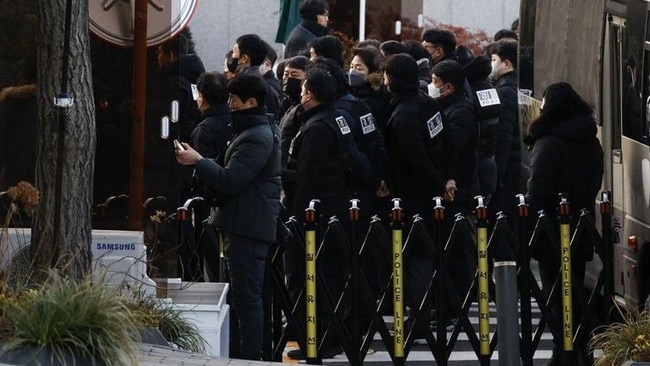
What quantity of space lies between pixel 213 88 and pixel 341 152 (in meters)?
1.69

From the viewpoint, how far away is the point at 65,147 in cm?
1026

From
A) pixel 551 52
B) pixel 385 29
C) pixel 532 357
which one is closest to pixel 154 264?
pixel 532 357

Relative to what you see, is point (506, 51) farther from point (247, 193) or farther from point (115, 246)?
point (115, 246)

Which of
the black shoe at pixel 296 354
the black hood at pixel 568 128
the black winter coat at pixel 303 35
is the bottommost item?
the black shoe at pixel 296 354

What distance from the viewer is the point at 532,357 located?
13.5m

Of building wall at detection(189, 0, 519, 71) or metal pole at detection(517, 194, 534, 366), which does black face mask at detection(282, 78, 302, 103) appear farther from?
building wall at detection(189, 0, 519, 71)

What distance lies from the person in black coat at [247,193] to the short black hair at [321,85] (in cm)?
129

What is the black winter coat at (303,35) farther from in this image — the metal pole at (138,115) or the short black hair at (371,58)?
the metal pole at (138,115)

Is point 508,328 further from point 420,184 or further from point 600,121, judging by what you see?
point 600,121

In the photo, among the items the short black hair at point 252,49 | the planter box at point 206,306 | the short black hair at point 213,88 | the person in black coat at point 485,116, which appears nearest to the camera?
the planter box at point 206,306

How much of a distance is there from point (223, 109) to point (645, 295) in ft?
12.7

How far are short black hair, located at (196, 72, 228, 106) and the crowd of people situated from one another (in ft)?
0.05

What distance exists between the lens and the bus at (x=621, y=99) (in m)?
14.2

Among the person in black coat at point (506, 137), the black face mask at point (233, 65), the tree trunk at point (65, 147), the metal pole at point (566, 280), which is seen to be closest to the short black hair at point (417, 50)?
the person in black coat at point (506, 137)
